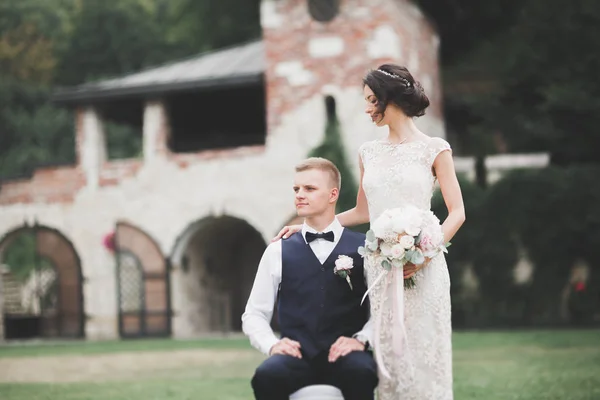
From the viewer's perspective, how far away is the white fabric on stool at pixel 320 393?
4.13m

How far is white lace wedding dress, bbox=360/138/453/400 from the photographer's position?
4484mm

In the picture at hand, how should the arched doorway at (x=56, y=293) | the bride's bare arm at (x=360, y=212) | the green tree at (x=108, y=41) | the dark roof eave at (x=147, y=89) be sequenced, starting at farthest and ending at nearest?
the green tree at (x=108, y=41)
the arched doorway at (x=56, y=293)
the dark roof eave at (x=147, y=89)
the bride's bare arm at (x=360, y=212)

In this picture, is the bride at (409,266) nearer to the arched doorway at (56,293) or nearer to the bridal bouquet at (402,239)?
the bridal bouquet at (402,239)

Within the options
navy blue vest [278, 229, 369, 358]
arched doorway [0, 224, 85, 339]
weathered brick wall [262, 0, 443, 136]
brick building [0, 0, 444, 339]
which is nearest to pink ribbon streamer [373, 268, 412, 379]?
navy blue vest [278, 229, 369, 358]

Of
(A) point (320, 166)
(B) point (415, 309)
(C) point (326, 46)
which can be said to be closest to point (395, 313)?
(B) point (415, 309)

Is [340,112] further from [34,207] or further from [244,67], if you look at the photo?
[34,207]

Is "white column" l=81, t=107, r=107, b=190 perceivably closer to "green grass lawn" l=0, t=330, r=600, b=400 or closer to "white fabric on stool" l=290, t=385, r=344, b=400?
"green grass lawn" l=0, t=330, r=600, b=400

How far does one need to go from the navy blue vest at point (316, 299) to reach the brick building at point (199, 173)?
13858 millimetres

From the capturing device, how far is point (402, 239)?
14.0ft

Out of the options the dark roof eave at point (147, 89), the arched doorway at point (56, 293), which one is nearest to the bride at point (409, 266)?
the dark roof eave at point (147, 89)

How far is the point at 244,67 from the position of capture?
20375 mm

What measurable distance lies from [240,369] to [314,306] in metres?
7.68

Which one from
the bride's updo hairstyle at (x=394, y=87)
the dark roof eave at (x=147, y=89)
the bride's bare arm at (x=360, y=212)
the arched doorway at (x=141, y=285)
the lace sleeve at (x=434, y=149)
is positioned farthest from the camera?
the arched doorway at (x=141, y=285)

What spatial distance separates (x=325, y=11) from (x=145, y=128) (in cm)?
456
